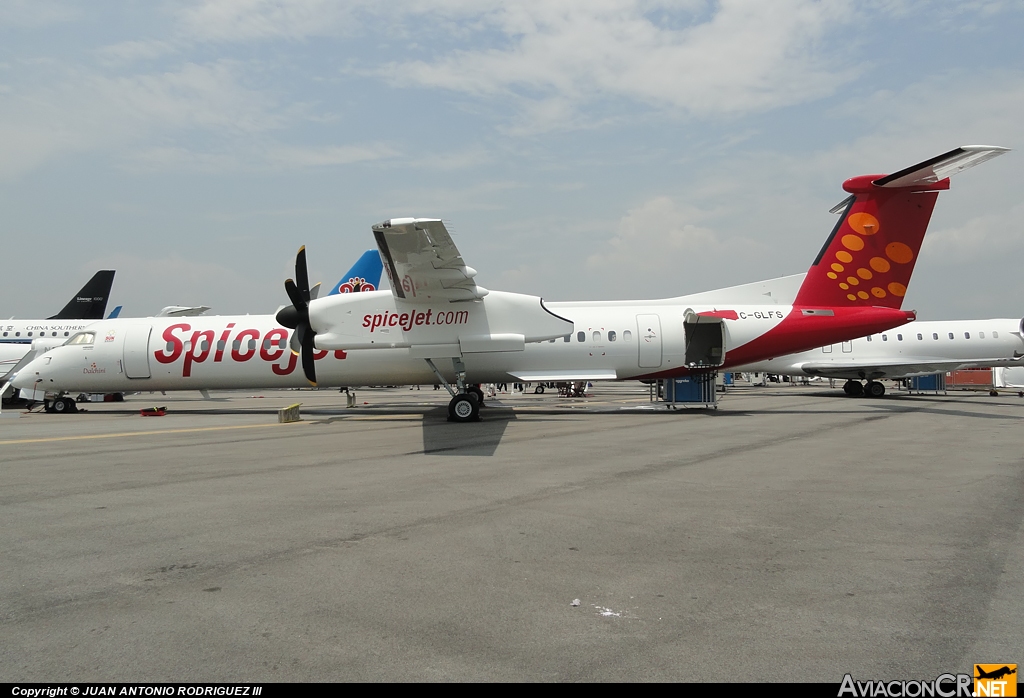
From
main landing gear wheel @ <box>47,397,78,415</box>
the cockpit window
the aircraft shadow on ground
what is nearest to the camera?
the aircraft shadow on ground

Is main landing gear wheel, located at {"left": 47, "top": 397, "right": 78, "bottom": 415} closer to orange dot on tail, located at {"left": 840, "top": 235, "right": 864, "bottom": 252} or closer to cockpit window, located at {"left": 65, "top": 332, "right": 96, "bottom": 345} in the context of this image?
cockpit window, located at {"left": 65, "top": 332, "right": 96, "bottom": 345}

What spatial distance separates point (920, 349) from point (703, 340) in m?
15.1

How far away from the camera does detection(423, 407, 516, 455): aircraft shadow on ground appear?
12.0 m

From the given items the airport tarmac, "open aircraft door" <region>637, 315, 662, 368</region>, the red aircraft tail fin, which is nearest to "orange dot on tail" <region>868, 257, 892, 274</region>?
the red aircraft tail fin

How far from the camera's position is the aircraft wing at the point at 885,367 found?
2850cm

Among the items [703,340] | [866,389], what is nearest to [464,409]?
[703,340]

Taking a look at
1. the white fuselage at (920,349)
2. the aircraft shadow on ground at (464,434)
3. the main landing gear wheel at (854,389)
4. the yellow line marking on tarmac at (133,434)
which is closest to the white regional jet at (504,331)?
the aircraft shadow on ground at (464,434)

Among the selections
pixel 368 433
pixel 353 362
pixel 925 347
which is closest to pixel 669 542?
pixel 368 433

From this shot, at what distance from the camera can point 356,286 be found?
2648cm

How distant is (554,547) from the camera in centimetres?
559

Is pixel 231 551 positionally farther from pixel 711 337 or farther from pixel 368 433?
pixel 711 337

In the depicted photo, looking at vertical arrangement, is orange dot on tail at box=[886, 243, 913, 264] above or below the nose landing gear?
above

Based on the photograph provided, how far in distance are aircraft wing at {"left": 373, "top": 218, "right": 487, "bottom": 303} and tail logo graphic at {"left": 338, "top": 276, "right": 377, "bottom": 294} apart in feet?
30.2

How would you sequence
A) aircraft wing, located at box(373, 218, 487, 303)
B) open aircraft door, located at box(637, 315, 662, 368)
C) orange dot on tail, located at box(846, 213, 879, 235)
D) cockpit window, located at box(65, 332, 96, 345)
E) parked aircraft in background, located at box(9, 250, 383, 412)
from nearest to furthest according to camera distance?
aircraft wing, located at box(373, 218, 487, 303) < orange dot on tail, located at box(846, 213, 879, 235) < open aircraft door, located at box(637, 315, 662, 368) < parked aircraft in background, located at box(9, 250, 383, 412) < cockpit window, located at box(65, 332, 96, 345)
